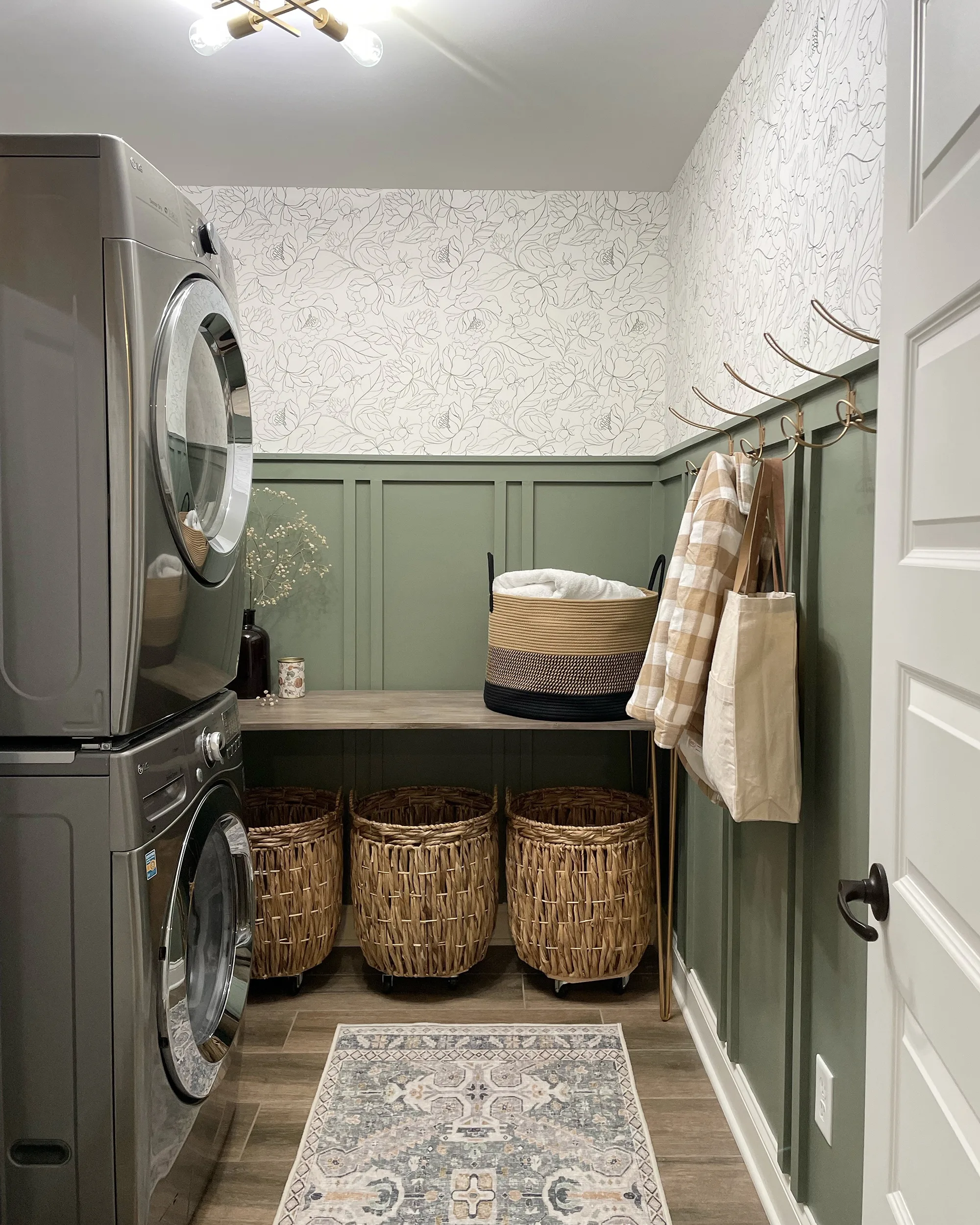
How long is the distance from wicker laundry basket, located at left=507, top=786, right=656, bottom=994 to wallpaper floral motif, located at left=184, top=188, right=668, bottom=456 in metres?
1.26

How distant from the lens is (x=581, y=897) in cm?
248

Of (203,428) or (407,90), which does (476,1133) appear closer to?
(203,428)

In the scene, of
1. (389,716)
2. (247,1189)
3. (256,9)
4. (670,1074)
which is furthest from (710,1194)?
(256,9)

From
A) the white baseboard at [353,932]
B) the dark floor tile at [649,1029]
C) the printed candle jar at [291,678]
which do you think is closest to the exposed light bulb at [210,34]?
the printed candle jar at [291,678]

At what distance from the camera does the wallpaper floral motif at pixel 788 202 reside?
138 centimetres

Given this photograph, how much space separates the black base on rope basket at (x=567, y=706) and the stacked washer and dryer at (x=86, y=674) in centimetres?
119

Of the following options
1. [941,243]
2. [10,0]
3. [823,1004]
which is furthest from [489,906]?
[10,0]

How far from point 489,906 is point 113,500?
67.9 inches

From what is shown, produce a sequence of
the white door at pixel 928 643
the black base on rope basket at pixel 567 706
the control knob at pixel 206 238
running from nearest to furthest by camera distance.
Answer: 1. the white door at pixel 928 643
2. the control knob at pixel 206 238
3. the black base on rope basket at pixel 567 706

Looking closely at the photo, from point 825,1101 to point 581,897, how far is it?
1018 millimetres

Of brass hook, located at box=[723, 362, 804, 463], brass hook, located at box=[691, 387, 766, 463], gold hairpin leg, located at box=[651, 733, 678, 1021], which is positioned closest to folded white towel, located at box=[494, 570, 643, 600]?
gold hairpin leg, located at box=[651, 733, 678, 1021]

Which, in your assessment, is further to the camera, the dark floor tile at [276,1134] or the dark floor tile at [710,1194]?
the dark floor tile at [276,1134]

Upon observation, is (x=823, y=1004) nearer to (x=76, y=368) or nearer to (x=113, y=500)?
(x=113, y=500)

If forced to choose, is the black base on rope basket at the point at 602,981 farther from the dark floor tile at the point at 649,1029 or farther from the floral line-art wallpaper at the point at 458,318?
the floral line-art wallpaper at the point at 458,318
